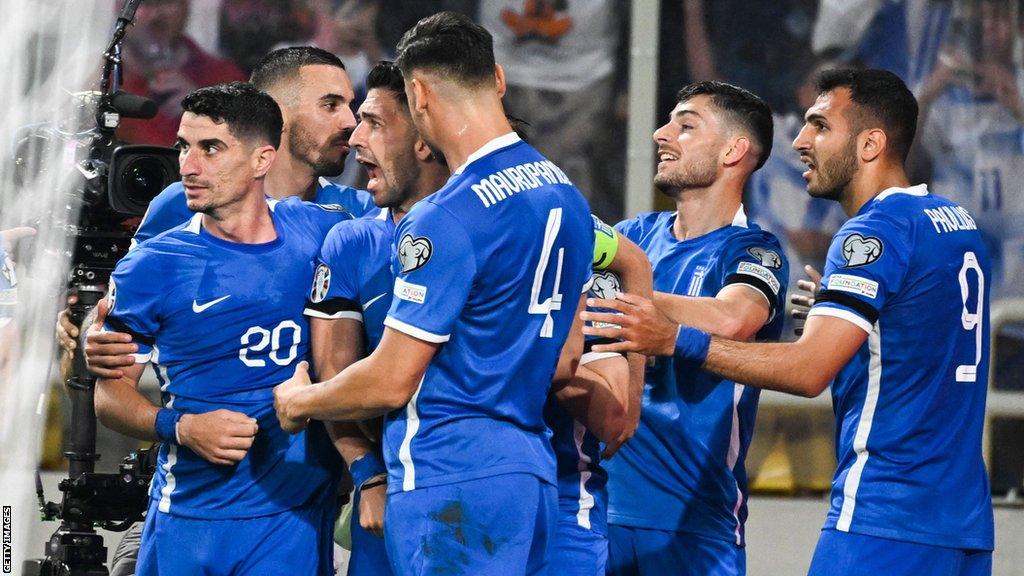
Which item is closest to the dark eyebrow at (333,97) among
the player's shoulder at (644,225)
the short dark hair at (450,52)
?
the player's shoulder at (644,225)

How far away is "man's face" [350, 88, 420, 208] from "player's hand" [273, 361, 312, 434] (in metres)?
0.54

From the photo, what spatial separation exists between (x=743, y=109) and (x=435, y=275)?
1894 millimetres

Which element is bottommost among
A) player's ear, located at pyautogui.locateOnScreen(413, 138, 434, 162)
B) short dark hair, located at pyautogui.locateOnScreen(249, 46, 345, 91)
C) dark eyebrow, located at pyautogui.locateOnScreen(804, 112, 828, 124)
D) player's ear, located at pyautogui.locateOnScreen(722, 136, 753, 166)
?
player's ear, located at pyautogui.locateOnScreen(413, 138, 434, 162)

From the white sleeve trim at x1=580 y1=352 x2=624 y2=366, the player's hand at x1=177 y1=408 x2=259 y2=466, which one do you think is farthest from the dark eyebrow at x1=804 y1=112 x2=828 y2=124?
the player's hand at x1=177 y1=408 x2=259 y2=466

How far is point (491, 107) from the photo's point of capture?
3.12 metres

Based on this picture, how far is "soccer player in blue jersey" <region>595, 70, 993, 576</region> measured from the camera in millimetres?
3535

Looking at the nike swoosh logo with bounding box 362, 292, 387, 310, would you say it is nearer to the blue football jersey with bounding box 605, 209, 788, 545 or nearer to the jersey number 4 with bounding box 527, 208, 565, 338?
the jersey number 4 with bounding box 527, 208, 565, 338

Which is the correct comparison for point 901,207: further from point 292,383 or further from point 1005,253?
point 1005,253

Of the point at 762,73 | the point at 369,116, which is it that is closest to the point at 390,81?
the point at 369,116

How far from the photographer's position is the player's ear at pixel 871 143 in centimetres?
386

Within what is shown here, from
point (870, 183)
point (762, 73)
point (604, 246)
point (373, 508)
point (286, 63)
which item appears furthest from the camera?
point (762, 73)

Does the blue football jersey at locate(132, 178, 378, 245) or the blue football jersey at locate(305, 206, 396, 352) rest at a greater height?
the blue football jersey at locate(132, 178, 378, 245)

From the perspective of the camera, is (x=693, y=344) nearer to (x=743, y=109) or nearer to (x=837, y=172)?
(x=837, y=172)

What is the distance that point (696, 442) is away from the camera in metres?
4.08
